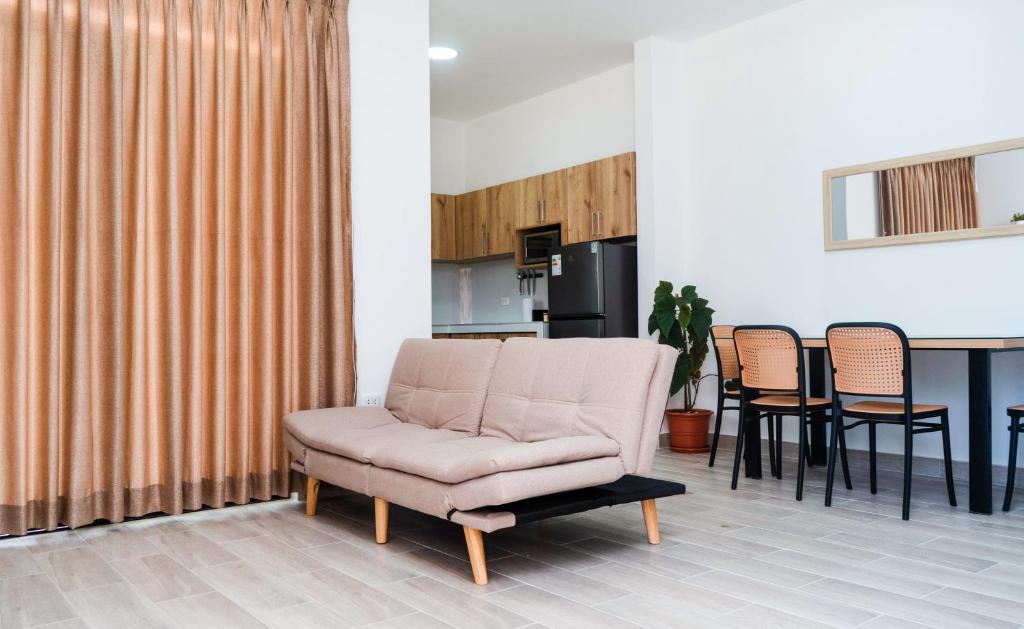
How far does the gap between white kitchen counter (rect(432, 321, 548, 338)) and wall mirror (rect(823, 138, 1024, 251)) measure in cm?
237

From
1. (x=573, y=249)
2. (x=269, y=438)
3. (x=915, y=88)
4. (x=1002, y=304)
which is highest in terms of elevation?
(x=915, y=88)

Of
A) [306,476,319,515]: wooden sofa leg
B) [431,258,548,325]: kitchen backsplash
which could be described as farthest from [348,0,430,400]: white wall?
[431,258,548,325]: kitchen backsplash

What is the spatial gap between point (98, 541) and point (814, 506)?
3.17 meters

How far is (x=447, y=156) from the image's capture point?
7.99 m

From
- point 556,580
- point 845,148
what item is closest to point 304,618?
point 556,580

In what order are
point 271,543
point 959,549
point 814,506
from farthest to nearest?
point 814,506, point 271,543, point 959,549

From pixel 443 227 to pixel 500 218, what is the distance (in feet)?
2.33

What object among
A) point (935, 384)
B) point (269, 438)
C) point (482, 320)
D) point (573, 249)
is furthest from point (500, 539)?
point (482, 320)

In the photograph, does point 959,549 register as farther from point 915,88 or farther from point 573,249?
point 573,249

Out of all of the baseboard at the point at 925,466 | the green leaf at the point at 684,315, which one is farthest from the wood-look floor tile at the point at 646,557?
the green leaf at the point at 684,315

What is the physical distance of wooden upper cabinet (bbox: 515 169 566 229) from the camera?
21.9 ft

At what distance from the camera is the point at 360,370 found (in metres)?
4.29

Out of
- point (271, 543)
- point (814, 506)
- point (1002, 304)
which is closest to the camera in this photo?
point (271, 543)

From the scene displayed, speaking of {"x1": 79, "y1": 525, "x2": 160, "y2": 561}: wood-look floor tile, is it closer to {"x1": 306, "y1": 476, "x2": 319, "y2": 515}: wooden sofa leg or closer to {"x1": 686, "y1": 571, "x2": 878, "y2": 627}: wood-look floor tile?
{"x1": 306, "y1": 476, "x2": 319, "y2": 515}: wooden sofa leg
